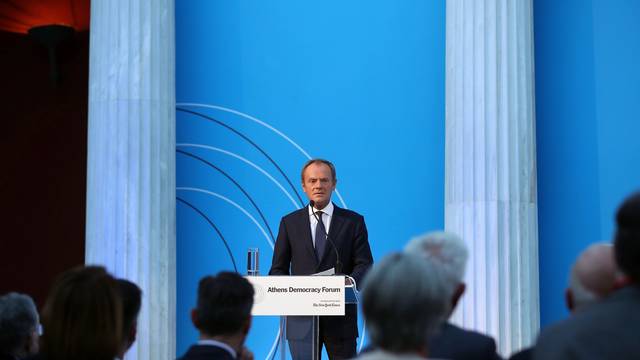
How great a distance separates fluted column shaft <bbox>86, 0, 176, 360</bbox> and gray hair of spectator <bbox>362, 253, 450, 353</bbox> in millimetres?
4622

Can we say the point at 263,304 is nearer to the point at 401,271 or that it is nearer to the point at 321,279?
the point at 321,279

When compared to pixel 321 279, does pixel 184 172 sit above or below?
above

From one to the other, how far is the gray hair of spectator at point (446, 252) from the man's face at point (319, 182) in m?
3.05

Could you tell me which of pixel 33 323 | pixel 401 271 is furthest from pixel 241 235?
pixel 401 271

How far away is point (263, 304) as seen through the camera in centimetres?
518

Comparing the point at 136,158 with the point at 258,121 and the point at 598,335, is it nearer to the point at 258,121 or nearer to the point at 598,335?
the point at 258,121

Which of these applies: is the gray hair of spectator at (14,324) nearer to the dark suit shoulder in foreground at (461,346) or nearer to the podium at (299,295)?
the dark suit shoulder in foreground at (461,346)

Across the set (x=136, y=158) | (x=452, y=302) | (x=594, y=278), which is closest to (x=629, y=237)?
(x=594, y=278)

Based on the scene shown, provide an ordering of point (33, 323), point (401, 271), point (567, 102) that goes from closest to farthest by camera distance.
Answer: point (401, 271) → point (33, 323) → point (567, 102)

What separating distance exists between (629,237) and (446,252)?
86 centimetres

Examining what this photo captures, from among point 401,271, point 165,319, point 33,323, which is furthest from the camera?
point 165,319

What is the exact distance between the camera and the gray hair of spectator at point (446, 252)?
2.73 m

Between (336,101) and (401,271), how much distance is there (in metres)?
5.32

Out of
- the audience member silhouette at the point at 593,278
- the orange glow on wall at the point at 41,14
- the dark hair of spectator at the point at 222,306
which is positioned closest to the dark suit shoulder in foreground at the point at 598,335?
the audience member silhouette at the point at 593,278
